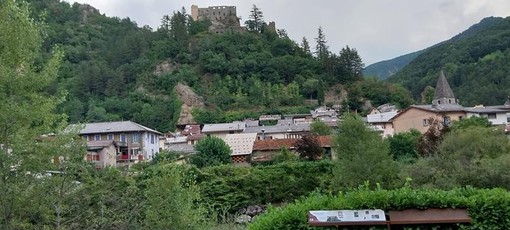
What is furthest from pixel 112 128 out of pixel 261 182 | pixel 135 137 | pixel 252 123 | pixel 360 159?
pixel 360 159

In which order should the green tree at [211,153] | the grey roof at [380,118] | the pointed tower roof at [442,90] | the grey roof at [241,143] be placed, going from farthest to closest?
the pointed tower roof at [442,90]
the grey roof at [380,118]
the grey roof at [241,143]
the green tree at [211,153]

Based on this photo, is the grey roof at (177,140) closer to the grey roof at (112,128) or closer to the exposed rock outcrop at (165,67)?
the grey roof at (112,128)

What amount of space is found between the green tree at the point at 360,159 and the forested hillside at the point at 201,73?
47.4 metres

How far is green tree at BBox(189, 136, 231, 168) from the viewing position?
4331cm

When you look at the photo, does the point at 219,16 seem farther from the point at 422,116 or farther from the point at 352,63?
the point at 422,116

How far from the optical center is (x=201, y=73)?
90062mm

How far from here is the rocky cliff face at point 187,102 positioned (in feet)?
255

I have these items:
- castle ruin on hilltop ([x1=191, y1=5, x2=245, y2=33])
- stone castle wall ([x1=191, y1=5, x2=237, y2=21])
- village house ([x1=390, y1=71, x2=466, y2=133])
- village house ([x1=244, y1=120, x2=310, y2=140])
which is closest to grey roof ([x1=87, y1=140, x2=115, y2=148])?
village house ([x1=244, y1=120, x2=310, y2=140])

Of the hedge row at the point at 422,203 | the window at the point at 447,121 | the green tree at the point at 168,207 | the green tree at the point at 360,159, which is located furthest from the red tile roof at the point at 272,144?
the hedge row at the point at 422,203

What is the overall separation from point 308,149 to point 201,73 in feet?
167

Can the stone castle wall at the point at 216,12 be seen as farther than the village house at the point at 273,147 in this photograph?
Yes

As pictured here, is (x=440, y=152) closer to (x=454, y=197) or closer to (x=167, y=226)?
(x=167, y=226)

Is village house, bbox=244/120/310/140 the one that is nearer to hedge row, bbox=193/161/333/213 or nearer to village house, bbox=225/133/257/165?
village house, bbox=225/133/257/165

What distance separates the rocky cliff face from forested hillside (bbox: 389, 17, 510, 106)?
1428 inches
